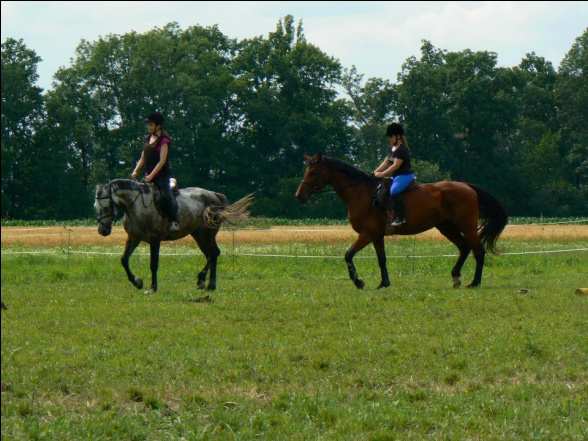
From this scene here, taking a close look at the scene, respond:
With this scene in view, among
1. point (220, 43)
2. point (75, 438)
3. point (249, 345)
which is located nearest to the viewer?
point (75, 438)

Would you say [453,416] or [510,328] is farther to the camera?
[510,328]

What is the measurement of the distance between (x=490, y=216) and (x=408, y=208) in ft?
6.11

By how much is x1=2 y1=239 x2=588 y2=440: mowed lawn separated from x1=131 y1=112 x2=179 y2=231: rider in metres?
1.40

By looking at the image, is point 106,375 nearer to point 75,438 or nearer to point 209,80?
point 75,438

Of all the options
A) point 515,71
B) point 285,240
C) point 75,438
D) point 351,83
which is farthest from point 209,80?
point 75,438

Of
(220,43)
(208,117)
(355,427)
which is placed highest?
(220,43)

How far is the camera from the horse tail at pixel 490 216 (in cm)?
1980

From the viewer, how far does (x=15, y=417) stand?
319 inches

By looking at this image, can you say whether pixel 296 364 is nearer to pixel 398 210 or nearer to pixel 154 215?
pixel 154 215

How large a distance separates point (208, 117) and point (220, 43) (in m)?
12.9

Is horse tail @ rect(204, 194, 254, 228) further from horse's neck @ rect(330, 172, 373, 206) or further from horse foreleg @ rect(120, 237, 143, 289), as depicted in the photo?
horse's neck @ rect(330, 172, 373, 206)

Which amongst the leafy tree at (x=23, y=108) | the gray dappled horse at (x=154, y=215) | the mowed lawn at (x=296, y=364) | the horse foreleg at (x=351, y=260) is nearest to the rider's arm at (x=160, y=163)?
the gray dappled horse at (x=154, y=215)

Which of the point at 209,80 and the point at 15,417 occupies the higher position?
the point at 209,80

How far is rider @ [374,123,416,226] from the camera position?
18.5m
